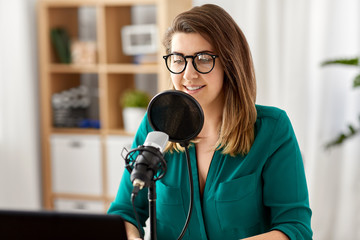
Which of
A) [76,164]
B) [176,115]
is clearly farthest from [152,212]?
[76,164]

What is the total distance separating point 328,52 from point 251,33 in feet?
1.78

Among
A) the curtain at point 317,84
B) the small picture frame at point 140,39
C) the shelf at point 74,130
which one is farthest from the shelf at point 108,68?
the curtain at point 317,84

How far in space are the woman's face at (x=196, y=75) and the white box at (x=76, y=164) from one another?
89.4 inches

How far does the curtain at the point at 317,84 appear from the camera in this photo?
323cm

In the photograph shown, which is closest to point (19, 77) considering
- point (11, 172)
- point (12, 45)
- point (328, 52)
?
point (12, 45)

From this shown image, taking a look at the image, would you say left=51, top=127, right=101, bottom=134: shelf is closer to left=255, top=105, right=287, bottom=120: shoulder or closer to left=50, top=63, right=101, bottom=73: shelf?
left=50, top=63, right=101, bottom=73: shelf

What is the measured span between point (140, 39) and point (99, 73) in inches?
15.6

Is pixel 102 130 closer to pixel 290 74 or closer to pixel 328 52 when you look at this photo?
pixel 290 74

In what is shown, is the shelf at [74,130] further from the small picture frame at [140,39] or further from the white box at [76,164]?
the small picture frame at [140,39]

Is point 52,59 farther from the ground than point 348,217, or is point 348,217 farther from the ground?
point 52,59

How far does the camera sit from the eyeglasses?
1.31 meters

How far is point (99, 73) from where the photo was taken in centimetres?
353

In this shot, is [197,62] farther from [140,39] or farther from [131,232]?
[140,39]

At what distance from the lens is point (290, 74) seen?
3.30 metres
